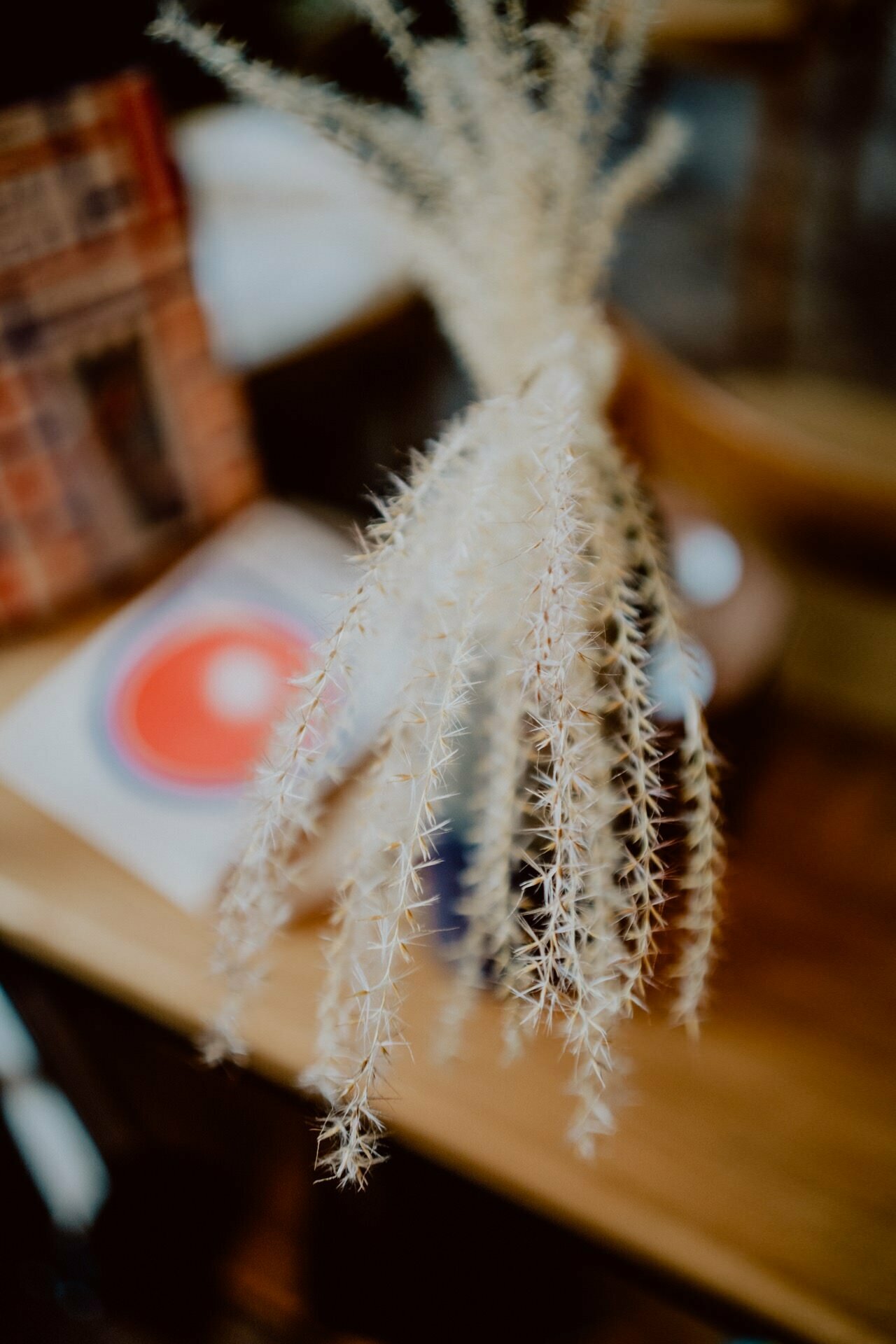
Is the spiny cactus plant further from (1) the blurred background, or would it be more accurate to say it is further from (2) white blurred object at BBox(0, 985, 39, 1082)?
(2) white blurred object at BBox(0, 985, 39, 1082)

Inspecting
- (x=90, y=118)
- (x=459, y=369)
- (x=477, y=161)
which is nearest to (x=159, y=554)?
(x=90, y=118)

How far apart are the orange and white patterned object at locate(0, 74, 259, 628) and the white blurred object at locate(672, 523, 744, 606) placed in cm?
48

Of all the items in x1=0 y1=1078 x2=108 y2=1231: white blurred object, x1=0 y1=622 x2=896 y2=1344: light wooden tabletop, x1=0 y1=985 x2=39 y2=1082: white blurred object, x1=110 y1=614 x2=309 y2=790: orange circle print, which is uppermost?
x1=110 y1=614 x2=309 y2=790: orange circle print

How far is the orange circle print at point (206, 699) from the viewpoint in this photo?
32.3 inches

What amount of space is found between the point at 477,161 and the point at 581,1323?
116 cm

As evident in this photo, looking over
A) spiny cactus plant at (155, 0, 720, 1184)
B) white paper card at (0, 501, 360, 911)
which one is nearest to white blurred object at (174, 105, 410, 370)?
white paper card at (0, 501, 360, 911)

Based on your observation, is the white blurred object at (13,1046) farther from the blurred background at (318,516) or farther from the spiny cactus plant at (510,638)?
the spiny cactus plant at (510,638)

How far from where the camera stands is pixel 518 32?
1.98 ft

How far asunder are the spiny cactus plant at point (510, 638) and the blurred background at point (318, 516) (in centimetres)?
7

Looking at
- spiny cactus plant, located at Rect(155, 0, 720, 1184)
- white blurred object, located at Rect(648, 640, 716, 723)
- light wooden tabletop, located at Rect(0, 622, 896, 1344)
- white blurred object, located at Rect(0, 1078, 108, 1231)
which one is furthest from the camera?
white blurred object, located at Rect(0, 1078, 108, 1231)

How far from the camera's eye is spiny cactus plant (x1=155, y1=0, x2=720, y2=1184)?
39 centimetres

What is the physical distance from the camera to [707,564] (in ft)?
2.72

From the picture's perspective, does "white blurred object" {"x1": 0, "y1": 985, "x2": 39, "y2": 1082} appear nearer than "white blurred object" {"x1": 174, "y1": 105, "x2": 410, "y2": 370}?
Yes

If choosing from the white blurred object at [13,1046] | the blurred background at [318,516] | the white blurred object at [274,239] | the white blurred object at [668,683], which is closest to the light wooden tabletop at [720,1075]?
the blurred background at [318,516]
